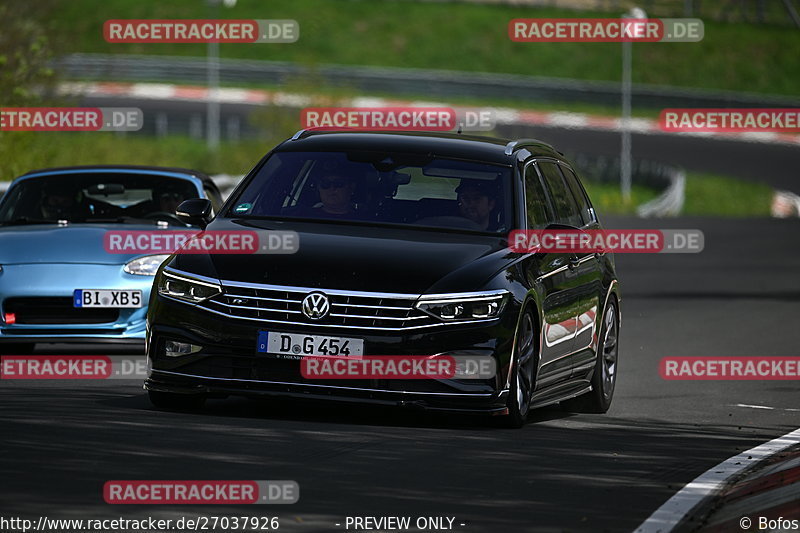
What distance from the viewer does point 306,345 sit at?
989cm

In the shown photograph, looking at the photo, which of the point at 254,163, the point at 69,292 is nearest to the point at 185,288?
the point at 69,292

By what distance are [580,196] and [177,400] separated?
11.7 ft

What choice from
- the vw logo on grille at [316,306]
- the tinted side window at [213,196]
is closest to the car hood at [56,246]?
the tinted side window at [213,196]

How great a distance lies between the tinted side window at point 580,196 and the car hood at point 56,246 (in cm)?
335

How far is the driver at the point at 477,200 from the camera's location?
11039 millimetres

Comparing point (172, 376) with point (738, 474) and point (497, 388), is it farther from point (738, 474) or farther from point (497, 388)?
point (738, 474)

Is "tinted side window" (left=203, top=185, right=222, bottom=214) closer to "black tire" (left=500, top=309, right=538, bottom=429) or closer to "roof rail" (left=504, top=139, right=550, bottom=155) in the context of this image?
"roof rail" (left=504, top=139, right=550, bottom=155)

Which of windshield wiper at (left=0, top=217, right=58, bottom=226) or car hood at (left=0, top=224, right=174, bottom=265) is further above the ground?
windshield wiper at (left=0, top=217, right=58, bottom=226)

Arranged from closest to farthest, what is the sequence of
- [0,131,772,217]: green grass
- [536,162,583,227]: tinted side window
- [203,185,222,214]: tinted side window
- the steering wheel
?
[536,162,583,227]: tinted side window, the steering wheel, [203,185,222,214]: tinted side window, [0,131,772,217]: green grass

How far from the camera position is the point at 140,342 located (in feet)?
44.7

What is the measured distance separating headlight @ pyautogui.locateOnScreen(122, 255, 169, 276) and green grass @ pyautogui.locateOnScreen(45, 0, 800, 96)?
195 ft

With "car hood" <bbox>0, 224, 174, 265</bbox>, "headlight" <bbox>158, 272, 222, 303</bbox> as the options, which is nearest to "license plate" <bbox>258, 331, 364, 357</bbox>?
"headlight" <bbox>158, 272, 222, 303</bbox>

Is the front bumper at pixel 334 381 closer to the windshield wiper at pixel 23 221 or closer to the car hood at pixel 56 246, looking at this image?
the car hood at pixel 56 246

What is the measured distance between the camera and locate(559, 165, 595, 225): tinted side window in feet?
41.5
